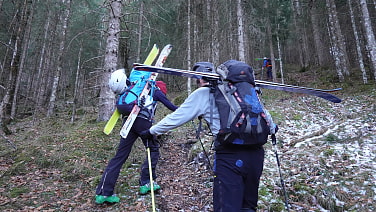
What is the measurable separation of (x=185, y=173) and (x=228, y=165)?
335 centimetres

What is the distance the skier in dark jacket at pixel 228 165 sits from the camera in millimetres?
2271

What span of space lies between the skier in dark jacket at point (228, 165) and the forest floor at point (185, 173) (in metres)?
1.64

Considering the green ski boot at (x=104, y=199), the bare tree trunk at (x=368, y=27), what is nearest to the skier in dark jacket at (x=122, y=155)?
the green ski boot at (x=104, y=199)

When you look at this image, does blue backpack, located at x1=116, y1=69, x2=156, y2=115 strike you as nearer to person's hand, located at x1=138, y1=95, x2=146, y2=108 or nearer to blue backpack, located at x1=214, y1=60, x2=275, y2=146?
person's hand, located at x1=138, y1=95, x2=146, y2=108

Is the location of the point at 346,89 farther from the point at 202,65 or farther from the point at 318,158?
the point at 202,65

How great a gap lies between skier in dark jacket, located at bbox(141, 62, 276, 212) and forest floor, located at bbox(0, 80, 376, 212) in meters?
1.64

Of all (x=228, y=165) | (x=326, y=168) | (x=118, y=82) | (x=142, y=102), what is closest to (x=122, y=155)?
(x=142, y=102)

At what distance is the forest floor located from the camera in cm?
394

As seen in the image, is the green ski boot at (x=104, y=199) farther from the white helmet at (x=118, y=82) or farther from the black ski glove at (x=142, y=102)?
the white helmet at (x=118, y=82)

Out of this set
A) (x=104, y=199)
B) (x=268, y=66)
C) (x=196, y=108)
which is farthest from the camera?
(x=268, y=66)

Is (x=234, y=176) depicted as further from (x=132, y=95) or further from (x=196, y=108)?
(x=132, y=95)

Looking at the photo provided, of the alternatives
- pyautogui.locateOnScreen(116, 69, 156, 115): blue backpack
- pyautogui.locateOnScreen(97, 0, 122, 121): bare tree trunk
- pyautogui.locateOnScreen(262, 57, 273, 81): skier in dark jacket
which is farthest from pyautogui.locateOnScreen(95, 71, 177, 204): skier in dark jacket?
pyautogui.locateOnScreen(262, 57, 273, 81): skier in dark jacket

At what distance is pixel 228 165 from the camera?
2307 millimetres

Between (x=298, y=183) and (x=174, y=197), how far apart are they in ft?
7.95
